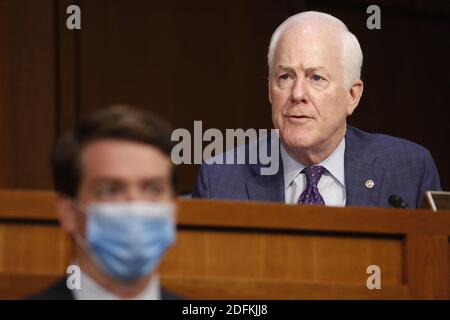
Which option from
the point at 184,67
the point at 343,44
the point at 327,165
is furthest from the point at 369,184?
the point at 184,67

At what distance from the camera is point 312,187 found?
3.06 meters

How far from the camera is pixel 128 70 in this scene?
422 cm

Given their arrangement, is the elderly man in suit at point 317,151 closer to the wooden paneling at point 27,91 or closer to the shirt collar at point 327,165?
the shirt collar at point 327,165

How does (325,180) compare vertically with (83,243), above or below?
above

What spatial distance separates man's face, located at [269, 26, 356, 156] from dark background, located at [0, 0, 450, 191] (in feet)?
3.76

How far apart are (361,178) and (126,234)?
1.23m

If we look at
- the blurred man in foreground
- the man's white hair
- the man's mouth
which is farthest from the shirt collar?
the blurred man in foreground

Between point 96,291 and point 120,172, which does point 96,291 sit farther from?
point 120,172

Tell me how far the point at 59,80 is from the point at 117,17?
32cm

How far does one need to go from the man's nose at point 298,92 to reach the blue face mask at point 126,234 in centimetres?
116

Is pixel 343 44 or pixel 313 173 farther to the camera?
pixel 343 44

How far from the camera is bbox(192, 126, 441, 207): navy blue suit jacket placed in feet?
10.1

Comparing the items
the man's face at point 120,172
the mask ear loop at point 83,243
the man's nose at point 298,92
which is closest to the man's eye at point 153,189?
the man's face at point 120,172
